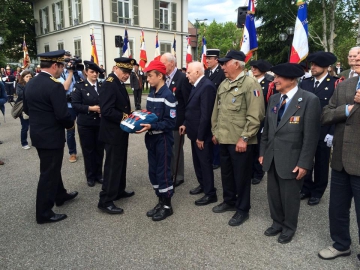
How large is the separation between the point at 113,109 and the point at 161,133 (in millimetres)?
679

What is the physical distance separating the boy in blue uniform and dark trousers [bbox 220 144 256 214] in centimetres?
75

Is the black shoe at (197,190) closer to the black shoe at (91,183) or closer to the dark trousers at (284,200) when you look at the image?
the dark trousers at (284,200)

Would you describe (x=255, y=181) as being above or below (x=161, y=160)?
below

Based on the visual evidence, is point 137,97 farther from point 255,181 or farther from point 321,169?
point 321,169

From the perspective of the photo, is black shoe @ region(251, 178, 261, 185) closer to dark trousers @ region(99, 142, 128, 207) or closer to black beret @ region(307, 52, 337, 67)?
black beret @ region(307, 52, 337, 67)

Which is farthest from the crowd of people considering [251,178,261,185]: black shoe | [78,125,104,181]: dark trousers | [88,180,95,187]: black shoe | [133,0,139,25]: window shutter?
[133,0,139,25]: window shutter

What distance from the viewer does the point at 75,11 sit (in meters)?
24.9

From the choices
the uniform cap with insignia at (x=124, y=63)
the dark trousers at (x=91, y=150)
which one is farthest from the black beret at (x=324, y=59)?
the dark trousers at (x=91, y=150)

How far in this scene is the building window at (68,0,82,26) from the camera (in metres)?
24.4

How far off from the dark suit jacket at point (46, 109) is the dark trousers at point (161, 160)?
1084mm

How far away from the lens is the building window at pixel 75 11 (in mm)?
24438

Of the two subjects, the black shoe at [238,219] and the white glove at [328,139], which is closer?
the black shoe at [238,219]

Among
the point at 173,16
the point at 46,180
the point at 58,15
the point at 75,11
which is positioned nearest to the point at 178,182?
the point at 46,180

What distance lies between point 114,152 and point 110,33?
23153mm
